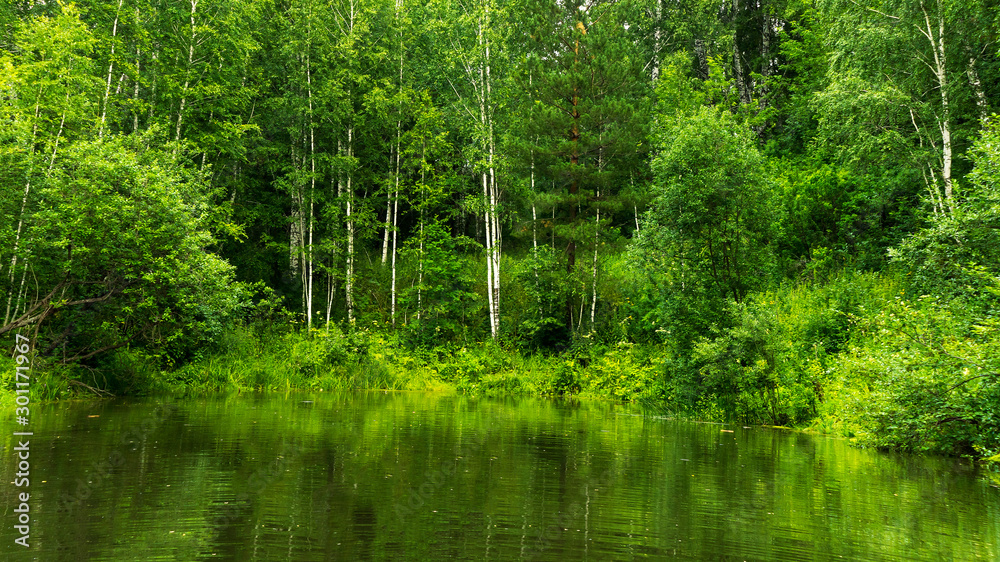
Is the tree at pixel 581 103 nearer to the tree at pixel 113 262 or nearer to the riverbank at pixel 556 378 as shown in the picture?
the riverbank at pixel 556 378

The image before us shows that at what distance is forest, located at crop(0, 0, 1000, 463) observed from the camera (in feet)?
51.4

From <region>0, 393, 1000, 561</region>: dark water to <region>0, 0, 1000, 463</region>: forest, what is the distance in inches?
132

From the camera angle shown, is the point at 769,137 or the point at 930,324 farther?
the point at 769,137

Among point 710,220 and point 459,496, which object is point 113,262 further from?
point 710,220

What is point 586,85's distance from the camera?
26.5 meters

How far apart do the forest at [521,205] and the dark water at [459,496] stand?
334 cm

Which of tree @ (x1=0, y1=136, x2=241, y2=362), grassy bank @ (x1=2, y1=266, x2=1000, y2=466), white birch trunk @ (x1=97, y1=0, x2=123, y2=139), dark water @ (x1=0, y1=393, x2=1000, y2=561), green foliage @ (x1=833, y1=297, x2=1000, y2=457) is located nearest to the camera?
dark water @ (x1=0, y1=393, x2=1000, y2=561)

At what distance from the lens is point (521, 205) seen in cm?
2966

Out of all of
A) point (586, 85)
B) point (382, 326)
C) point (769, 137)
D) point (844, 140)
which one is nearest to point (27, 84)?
point (382, 326)

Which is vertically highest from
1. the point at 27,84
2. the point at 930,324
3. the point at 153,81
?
the point at 153,81

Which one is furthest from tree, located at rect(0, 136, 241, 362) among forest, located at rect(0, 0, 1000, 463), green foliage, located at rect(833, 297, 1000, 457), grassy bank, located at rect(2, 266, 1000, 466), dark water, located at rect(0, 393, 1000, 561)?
green foliage, located at rect(833, 297, 1000, 457)

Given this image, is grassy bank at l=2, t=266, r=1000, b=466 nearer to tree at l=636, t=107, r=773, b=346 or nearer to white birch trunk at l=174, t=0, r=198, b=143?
tree at l=636, t=107, r=773, b=346

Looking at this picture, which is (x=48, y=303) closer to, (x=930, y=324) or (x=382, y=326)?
(x=382, y=326)

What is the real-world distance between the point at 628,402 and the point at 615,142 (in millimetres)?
10983
